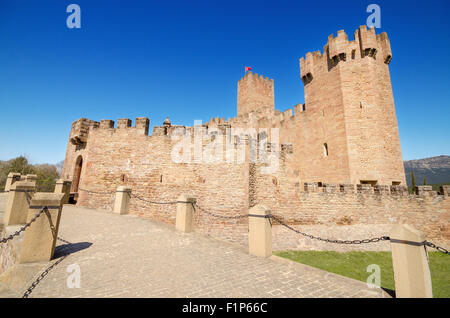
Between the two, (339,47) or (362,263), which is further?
(339,47)

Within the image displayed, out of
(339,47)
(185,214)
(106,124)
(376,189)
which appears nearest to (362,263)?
(376,189)

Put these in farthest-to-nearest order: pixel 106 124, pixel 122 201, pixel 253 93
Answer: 1. pixel 253 93
2. pixel 106 124
3. pixel 122 201

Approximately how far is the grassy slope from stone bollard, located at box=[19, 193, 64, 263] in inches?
373

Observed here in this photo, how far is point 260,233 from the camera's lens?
5836 millimetres

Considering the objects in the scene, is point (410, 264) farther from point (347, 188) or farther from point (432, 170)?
point (432, 170)

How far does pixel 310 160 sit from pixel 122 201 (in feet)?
45.4

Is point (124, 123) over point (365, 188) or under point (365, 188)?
over

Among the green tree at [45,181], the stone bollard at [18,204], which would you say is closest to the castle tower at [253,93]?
the green tree at [45,181]

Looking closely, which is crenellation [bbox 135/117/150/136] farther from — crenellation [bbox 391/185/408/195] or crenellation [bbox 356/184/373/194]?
crenellation [bbox 391/185/408/195]

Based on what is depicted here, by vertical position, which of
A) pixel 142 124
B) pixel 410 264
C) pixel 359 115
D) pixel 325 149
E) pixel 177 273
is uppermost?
pixel 359 115

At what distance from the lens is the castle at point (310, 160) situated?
11047 mm

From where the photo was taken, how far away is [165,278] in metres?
4.16

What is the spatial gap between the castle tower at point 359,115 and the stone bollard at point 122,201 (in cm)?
1366
